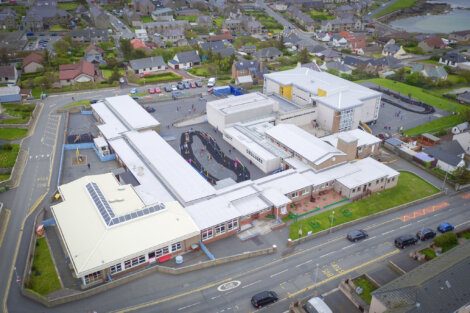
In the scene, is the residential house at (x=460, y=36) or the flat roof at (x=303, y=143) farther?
the residential house at (x=460, y=36)

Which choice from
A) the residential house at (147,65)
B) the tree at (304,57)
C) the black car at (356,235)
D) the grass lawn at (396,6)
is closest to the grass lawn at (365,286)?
the black car at (356,235)

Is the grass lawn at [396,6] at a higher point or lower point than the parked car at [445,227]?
higher

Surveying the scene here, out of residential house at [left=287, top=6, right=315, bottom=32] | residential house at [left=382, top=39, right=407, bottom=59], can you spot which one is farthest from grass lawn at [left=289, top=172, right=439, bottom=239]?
residential house at [left=287, top=6, right=315, bottom=32]

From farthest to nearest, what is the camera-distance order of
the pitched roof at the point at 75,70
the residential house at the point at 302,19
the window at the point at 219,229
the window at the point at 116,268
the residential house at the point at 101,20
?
the residential house at the point at 302,19, the residential house at the point at 101,20, the pitched roof at the point at 75,70, the window at the point at 219,229, the window at the point at 116,268

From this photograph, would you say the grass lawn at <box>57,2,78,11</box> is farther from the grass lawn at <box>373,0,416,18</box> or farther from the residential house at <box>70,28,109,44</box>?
the grass lawn at <box>373,0,416,18</box>

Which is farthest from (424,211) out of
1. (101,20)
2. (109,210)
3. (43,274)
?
(101,20)

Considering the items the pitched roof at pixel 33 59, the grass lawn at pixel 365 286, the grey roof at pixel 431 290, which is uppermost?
the pitched roof at pixel 33 59

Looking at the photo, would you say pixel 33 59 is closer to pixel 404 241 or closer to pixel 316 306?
pixel 316 306

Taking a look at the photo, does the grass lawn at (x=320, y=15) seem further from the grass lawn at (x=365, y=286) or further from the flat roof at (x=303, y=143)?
the grass lawn at (x=365, y=286)
